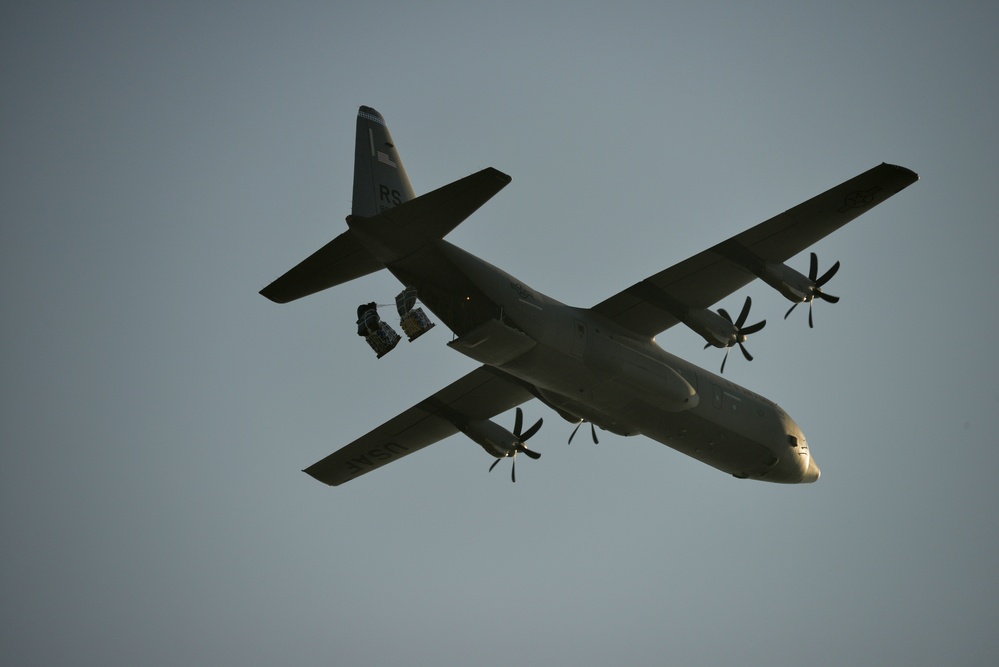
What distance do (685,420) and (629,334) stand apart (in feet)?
8.81

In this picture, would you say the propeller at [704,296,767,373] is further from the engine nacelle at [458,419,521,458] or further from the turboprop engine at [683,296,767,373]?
the engine nacelle at [458,419,521,458]

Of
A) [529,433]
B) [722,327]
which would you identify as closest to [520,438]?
[529,433]

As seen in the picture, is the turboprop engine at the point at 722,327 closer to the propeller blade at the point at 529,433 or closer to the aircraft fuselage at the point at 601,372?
the aircraft fuselage at the point at 601,372

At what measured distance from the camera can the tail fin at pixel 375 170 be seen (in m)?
23.3

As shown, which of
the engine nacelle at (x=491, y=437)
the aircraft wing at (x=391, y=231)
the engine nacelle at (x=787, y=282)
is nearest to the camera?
the aircraft wing at (x=391, y=231)

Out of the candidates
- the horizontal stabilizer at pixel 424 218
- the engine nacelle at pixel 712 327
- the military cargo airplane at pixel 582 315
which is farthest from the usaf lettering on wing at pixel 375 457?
the engine nacelle at pixel 712 327

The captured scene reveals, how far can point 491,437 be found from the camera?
28094mm

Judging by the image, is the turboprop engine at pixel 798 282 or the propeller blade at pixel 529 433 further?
the propeller blade at pixel 529 433

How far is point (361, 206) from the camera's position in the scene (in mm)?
23047

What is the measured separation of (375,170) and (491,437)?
8.36m

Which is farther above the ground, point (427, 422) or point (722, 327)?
point (722, 327)

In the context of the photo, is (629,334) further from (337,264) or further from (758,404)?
(337,264)

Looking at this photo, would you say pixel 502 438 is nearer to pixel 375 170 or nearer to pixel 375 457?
pixel 375 457

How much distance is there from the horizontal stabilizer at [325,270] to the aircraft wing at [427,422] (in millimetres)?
5774
